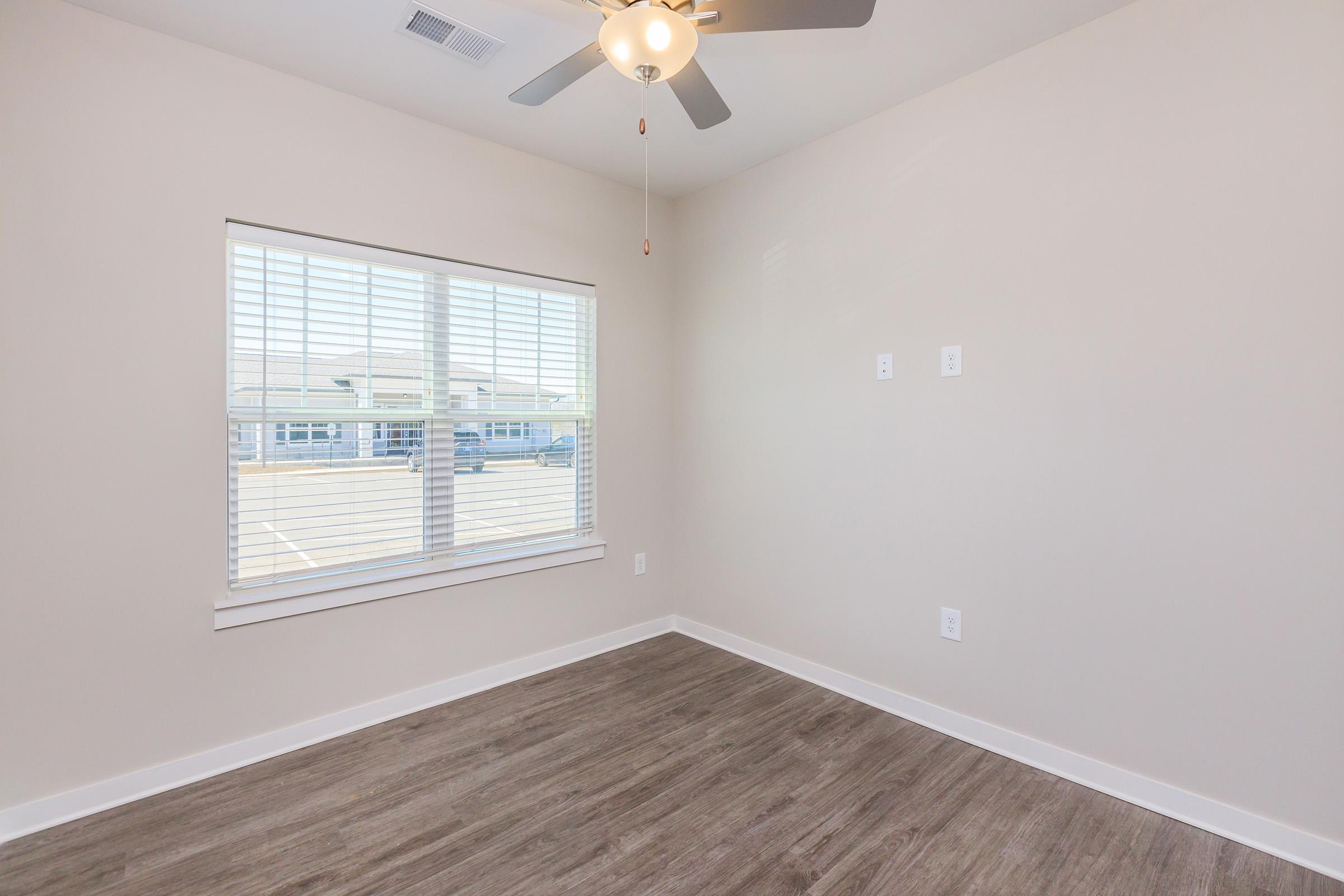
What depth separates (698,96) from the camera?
1.83 meters

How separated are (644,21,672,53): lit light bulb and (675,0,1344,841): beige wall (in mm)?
1457

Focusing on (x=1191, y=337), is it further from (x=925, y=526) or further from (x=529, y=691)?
(x=529, y=691)

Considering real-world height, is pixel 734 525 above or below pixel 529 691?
above

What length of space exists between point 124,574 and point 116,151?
1389 millimetres

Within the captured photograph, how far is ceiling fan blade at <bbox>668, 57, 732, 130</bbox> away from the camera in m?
1.73

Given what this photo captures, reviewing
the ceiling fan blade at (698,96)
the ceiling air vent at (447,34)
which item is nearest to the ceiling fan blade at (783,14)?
the ceiling fan blade at (698,96)

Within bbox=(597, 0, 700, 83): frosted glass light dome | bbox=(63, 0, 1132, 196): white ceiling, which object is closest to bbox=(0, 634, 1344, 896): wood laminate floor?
bbox=(597, 0, 700, 83): frosted glass light dome

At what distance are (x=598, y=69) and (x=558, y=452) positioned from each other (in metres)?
1.75

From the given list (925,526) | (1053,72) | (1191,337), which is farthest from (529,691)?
(1053,72)

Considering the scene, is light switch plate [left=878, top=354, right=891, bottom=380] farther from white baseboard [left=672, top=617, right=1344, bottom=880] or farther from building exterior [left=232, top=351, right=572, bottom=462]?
building exterior [left=232, top=351, right=572, bottom=462]

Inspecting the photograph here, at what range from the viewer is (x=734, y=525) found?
11.1ft

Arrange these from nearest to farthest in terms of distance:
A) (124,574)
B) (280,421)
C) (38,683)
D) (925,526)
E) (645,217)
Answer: (38,683) < (124,574) < (280,421) < (925,526) < (645,217)

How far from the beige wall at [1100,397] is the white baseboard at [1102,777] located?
1.5 inches

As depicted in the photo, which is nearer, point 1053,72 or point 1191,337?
point 1191,337
